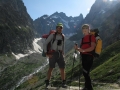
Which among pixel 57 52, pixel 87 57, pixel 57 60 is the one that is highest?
pixel 57 52

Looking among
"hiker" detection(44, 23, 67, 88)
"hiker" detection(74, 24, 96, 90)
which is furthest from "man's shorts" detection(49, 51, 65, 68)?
"hiker" detection(74, 24, 96, 90)

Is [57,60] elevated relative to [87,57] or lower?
elevated

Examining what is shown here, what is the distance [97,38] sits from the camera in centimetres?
1434

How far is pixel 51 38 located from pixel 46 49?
3.37 ft

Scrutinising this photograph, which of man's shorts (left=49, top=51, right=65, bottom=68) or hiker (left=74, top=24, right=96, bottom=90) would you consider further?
man's shorts (left=49, top=51, right=65, bottom=68)

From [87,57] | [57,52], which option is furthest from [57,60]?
[87,57]

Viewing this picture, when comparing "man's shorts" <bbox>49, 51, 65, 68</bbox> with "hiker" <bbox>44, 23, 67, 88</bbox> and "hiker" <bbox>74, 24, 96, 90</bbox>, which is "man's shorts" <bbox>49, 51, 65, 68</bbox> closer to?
"hiker" <bbox>44, 23, 67, 88</bbox>

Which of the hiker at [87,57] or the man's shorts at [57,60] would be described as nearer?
the hiker at [87,57]

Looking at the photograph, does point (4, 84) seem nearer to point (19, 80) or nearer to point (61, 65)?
point (19, 80)

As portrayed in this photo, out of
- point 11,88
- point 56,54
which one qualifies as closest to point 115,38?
point 11,88

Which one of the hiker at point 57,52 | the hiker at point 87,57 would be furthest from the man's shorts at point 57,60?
the hiker at point 87,57

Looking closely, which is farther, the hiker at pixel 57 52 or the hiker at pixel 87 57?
the hiker at pixel 57 52

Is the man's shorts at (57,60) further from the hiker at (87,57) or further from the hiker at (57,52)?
the hiker at (87,57)

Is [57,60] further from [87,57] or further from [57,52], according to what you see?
[87,57]
